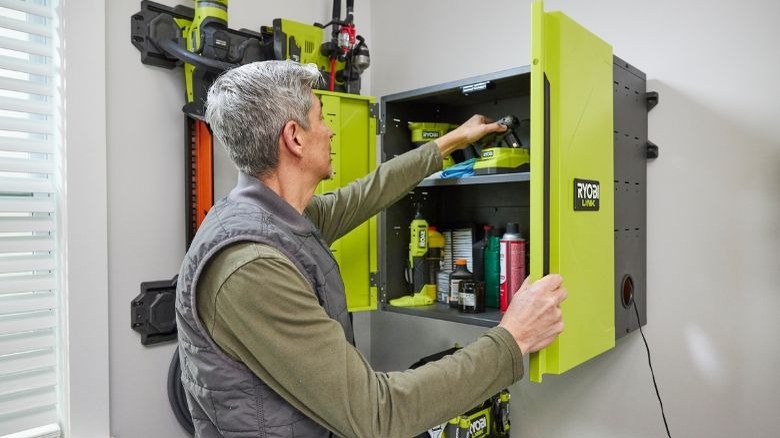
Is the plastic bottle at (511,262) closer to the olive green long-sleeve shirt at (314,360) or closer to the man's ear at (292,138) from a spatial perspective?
the olive green long-sleeve shirt at (314,360)

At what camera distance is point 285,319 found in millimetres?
826

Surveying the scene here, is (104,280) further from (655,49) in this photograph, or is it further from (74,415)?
(655,49)

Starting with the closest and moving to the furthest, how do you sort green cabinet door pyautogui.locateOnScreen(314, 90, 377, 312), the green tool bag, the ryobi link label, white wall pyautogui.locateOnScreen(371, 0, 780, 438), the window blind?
1. the ryobi link label
2. white wall pyautogui.locateOnScreen(371, 0, 780, 438)
3. the window blind
4. the green tool bag
5. green cabinet door pyautogui.locateOnScreen(314, 90, 377, 312)

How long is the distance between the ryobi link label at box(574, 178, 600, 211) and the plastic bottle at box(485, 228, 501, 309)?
403 mm

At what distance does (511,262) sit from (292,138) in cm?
66

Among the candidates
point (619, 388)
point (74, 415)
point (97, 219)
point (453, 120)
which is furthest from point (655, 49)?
point (74, 415)

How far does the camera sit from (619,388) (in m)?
1.48

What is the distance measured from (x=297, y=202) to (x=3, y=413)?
106 centimetres

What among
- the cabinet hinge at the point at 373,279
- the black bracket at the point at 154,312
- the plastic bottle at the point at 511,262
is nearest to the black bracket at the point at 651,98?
the plastic bottle at the point at 511,262

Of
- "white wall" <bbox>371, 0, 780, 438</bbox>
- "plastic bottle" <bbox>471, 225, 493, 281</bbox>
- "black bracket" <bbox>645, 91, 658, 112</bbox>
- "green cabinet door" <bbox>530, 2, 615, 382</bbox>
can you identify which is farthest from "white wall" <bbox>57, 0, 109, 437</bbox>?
"black bracket" <bbox>645, 91, 658, 112</bbox>

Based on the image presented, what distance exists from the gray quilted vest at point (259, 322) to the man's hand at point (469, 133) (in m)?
0.60

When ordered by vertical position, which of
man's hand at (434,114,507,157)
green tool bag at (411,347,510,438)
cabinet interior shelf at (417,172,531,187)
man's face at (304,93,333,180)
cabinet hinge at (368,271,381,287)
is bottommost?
green tool bag at (411,347,510,438)

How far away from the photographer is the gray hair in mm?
1011

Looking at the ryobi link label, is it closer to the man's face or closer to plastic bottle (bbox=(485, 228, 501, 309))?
plastic bottle (bbox=(485, 228, 501, 309))
